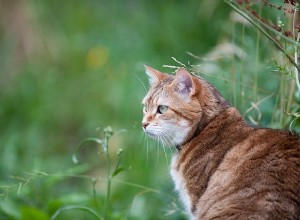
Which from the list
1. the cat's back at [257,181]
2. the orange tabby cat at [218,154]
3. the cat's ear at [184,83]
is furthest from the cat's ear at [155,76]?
the cat's back at [257,181]

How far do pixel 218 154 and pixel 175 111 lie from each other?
352 mm

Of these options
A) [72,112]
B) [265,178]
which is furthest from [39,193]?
[72,112]

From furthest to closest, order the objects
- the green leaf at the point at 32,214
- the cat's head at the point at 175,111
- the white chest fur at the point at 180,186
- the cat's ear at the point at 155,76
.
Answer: the green leaf at the point at 32,214 < the cat's ear at the point at 155,76 < the cat's head at the point at 175,111 < the white chest fur at the point at 180,186

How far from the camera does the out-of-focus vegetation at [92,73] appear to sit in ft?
18.7

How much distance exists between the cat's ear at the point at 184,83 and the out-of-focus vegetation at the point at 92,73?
1311 mm

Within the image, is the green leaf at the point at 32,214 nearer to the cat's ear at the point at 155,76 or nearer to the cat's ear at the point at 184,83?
the cat's ear at the point at 155,76

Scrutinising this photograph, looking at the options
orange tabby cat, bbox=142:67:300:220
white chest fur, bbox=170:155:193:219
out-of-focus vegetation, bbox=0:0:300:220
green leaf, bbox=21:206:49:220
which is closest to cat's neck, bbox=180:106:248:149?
orange tabby cat, bbox=142:67:300:220

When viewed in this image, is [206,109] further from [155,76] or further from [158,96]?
[155,76]

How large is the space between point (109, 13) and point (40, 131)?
206 cm

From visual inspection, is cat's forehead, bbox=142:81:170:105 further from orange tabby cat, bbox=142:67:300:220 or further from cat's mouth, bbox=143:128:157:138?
cat's mouth, bbox=143:128:157:138

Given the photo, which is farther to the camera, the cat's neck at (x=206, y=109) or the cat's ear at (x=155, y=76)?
the cat's ear at (x=155, y=76)

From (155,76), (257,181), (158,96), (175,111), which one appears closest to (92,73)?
(155,76)

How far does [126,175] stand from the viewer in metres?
5.70

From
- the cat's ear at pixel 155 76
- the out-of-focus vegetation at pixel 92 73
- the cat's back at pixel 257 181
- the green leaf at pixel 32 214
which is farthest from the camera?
the out-of-focus vegetation at pixel 92 73
